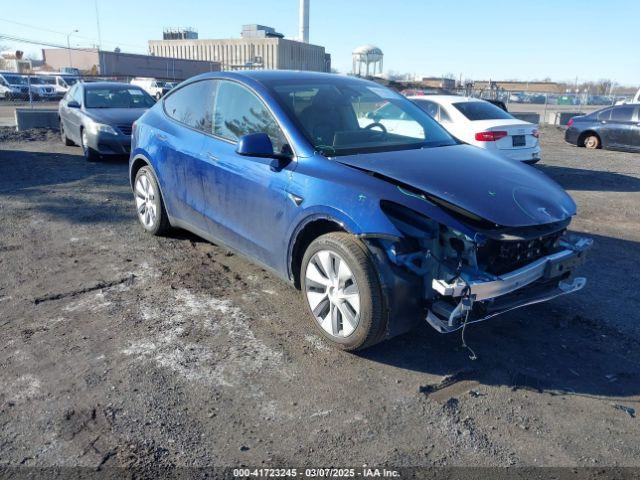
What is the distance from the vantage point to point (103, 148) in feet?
33.6

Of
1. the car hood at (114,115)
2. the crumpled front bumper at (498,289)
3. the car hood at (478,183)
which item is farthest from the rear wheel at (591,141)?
the crumpled front bumper at (498,289)

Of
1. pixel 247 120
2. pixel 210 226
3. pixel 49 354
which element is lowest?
pixel 49 354

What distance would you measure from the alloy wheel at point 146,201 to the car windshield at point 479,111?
247 inches

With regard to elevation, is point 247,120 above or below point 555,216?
above

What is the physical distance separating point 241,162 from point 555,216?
2.30m

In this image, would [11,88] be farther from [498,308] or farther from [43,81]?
[498,308]

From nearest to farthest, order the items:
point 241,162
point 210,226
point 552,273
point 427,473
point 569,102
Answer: point 427,473, point 552,273, point 241,162, point 210,226, point 569,102

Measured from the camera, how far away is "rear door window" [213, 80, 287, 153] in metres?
4.06

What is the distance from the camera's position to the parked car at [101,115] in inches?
401

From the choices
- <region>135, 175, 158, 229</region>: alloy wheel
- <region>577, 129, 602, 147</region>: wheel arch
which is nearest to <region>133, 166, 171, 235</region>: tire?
<region>135, 175, 158, 229</region>: alloy wheel

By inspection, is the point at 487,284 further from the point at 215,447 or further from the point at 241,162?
the point at 241,162

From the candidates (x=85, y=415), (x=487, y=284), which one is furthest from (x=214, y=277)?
(x=487, y=284)

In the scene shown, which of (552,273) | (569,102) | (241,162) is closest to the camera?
(552,273)

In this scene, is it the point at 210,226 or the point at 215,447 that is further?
the point at 210,226
